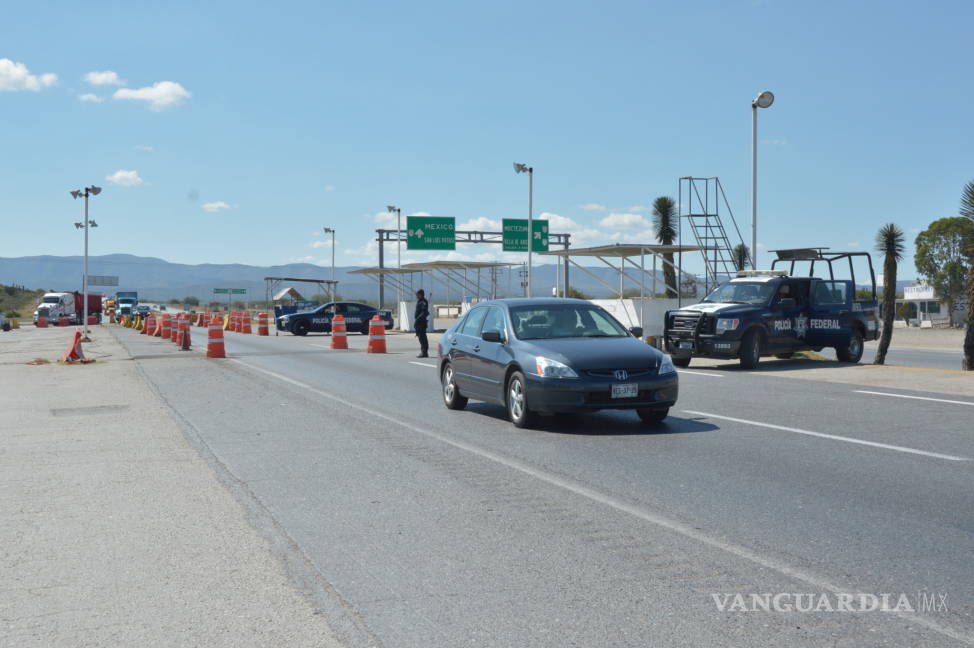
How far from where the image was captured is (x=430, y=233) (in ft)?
173

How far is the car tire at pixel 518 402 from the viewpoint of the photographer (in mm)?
10750

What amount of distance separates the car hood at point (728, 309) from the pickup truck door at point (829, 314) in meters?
1.55

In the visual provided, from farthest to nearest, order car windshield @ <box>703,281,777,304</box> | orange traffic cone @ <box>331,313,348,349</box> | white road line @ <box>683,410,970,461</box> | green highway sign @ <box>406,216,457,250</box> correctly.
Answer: green highway sign @ <box>406,216,457,250</box>
orange traffic cone @ <box>331,313,348,349</box>
car windshield @ <box>703,281,777,304</box>
white road line @ <box>683,410,970,461</box>

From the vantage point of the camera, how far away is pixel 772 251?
899 inches

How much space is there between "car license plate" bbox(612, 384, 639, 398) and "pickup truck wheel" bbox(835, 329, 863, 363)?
39.9ft

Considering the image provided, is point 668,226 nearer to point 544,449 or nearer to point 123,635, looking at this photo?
point 544,449

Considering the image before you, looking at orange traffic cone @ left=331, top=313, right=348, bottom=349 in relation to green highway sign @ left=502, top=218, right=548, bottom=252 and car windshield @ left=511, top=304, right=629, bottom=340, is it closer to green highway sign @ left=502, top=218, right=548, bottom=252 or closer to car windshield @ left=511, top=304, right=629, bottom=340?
car windshield @ left=511, top=304, right=629, bottom=340

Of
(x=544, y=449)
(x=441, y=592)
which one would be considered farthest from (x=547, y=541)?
(x=544, y=449)

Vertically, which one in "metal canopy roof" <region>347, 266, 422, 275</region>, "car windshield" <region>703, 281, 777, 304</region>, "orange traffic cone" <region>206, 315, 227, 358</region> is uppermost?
"metal canopy roof" <region>347, 266, 422, 275</region>

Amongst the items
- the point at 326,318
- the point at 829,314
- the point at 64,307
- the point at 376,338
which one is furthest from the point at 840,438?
the point at 64,307

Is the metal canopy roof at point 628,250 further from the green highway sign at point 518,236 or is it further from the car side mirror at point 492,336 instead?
the green highway sign at point 518,236

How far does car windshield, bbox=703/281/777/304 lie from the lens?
20000 mm

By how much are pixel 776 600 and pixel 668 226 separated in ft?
166

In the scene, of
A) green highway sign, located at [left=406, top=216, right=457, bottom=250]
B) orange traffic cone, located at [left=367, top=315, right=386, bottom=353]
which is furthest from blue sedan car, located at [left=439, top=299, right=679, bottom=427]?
green highway sign, located at [left=406, top=216, right=457, bottom=250]
